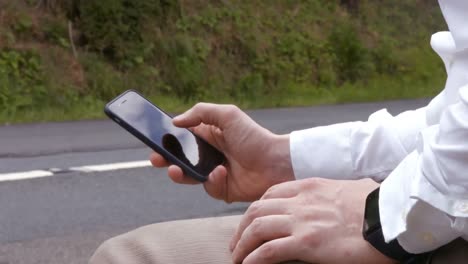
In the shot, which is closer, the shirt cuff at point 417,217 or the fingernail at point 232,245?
the shirt cuff at point 417,217

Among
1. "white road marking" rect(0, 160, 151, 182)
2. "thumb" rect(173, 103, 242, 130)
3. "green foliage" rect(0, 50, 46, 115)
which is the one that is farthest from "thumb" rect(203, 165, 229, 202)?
A: "green foliage" rect(0, 50, 46, 115)

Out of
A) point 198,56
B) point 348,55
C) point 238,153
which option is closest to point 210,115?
point 238,153

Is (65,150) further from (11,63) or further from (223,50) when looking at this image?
(223,50)

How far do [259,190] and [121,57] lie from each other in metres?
11.8

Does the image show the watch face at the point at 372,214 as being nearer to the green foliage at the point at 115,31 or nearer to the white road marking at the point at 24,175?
the white road marking at the point at 24,175

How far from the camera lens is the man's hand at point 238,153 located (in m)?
2.04

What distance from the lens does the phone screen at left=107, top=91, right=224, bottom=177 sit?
2010mm

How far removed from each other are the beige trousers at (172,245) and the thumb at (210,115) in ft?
1.50

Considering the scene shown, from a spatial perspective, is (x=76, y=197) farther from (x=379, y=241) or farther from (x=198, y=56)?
(x=198, y=56)

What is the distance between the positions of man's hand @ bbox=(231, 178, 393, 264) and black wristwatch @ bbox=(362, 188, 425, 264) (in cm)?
1

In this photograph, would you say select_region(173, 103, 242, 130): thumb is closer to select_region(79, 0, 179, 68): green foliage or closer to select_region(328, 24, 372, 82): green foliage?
select_region(79, 0, 179, 68): green foliage

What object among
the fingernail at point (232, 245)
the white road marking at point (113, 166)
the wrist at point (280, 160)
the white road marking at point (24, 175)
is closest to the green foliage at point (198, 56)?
the white road marking at point (113, 166)

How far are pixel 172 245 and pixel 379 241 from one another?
0.34 metres

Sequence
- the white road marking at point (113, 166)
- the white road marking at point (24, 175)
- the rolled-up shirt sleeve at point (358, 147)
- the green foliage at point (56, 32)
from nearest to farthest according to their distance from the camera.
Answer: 1. the rolled-up shirt sleeve at point (358, 147)
2. the white road marking at point (24, 175)
3. the white road marking at point (113, 166)
4. the green foliage at point (56, 32)
